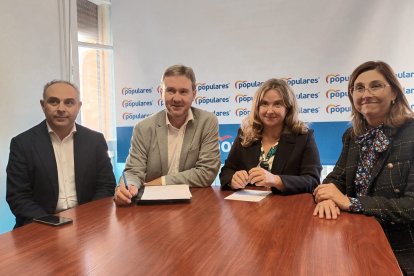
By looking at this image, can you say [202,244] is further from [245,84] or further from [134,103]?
[134,103]

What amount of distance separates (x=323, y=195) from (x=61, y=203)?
5.35 ft

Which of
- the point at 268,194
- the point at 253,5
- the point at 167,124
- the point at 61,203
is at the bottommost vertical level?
the point at 61,203

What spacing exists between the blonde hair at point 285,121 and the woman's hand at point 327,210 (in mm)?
761

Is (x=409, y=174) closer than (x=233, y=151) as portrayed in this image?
Yes

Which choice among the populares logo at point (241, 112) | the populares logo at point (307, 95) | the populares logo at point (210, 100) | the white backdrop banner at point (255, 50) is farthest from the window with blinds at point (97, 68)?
the populares logo at point (307, 95)

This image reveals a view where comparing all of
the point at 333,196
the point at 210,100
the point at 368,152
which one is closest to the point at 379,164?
the point at 368,152

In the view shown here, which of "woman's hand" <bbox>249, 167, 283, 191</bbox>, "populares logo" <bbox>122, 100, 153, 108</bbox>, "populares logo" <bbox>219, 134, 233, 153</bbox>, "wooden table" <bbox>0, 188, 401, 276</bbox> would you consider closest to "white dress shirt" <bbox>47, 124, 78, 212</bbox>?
"wooden table" <bbox>0, 188, 401, 276</bbox>

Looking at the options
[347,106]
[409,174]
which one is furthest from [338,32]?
[409,174]

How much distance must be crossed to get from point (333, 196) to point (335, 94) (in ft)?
6.63

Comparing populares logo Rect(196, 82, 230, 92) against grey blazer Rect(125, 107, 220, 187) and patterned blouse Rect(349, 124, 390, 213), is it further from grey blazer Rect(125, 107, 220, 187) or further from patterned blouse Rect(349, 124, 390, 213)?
patterned blouse Rect(349, 124, 390, 213)

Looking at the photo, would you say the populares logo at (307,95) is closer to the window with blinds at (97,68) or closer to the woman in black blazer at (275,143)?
the woman in black blazer at (275,143)

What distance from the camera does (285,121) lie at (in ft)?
7.60

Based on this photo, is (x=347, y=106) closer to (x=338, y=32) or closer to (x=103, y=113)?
(x=338, y=32)

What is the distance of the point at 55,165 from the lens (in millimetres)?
2279
